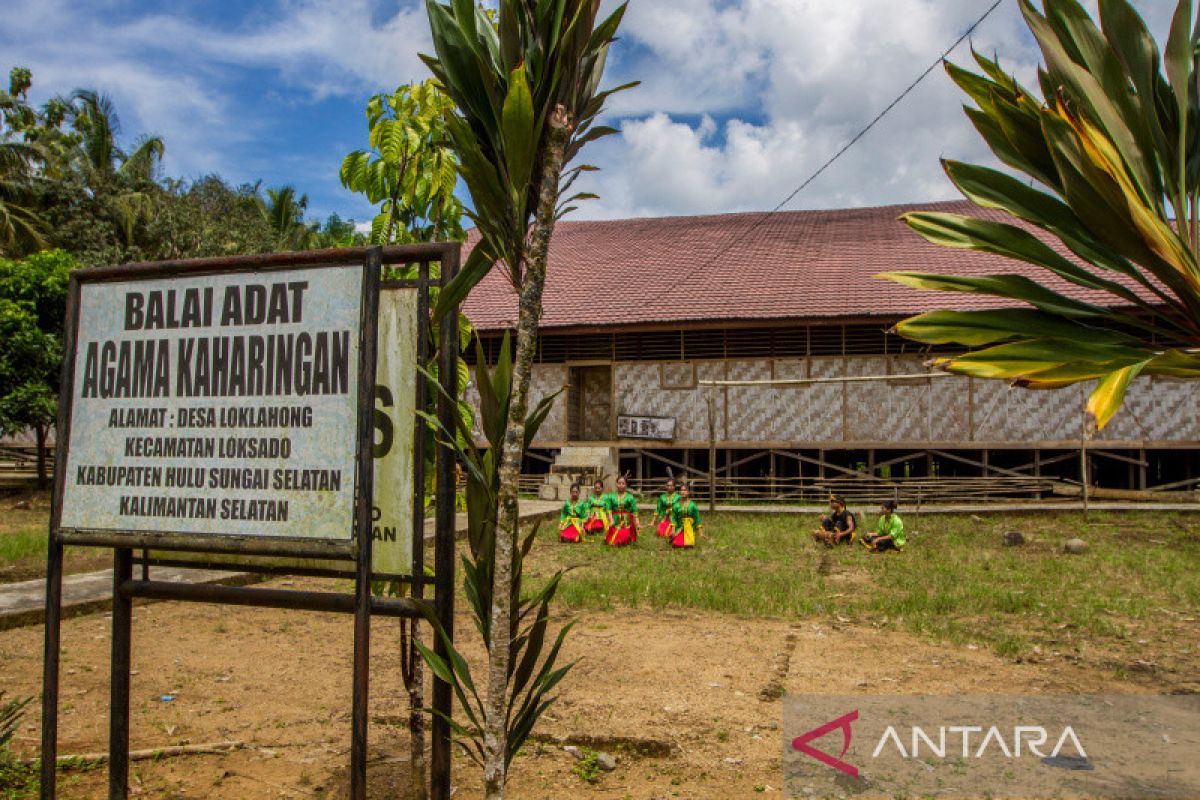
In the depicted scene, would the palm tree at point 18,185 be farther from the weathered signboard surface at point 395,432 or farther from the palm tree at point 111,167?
the weathered signboard surface at point 395,432

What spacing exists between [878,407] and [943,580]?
863 cm

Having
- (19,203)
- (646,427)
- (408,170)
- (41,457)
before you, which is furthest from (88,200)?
(408,170)

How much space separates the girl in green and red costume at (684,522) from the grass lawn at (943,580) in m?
0.26

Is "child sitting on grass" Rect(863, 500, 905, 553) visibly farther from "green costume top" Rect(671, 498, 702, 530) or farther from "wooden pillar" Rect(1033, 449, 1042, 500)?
"wooden pillar" Rect(1033, 449, 1042, 500)

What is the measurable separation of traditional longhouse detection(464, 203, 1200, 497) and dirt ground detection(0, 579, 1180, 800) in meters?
9.83

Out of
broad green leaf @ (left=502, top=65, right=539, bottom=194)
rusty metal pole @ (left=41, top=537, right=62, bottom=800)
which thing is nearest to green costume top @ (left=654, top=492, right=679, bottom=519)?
rusty metal pole @ (left=41, top=537, right=62, bottom=800)

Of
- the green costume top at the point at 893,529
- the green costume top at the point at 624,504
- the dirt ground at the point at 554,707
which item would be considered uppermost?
the green costume top at the point at 624,504

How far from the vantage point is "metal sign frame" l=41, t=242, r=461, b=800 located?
3094 mm

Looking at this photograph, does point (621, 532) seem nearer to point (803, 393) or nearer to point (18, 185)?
point (803, 393)

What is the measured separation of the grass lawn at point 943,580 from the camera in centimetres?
812

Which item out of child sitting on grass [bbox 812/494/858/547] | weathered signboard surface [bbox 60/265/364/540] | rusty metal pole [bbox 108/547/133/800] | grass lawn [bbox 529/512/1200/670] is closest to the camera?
weathered signboard surface [bbox 60/265/364/540]

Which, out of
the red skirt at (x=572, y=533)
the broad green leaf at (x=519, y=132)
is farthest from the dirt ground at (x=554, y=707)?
the red skirt at (x=572, y=533)

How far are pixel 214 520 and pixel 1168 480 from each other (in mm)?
21581

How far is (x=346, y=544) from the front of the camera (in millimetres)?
3096
